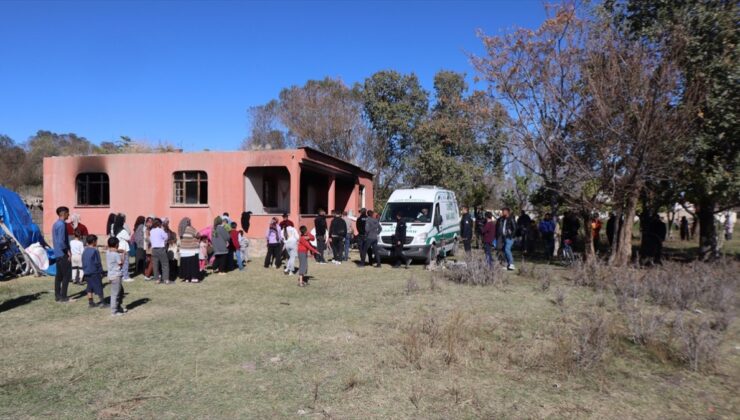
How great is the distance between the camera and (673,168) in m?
13.1

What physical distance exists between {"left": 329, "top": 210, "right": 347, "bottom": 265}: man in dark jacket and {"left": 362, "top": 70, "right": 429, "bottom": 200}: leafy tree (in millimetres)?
16014

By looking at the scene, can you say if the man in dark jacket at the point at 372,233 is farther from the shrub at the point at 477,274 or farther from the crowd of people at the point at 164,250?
the shrub at the point at 477,274

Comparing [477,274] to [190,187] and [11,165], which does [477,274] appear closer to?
[190,187]

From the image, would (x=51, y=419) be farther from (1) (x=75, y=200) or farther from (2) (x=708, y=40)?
(1) (x=75, y=200)

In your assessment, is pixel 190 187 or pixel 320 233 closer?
pixel 320 233

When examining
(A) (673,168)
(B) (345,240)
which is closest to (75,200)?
(B) (345,240)

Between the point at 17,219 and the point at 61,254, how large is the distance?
553 cm

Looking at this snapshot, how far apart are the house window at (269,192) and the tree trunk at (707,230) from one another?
15.1 m

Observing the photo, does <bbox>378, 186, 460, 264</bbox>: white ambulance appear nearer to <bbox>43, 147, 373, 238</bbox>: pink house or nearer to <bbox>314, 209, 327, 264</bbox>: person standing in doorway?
<bbox>314, 209, 327, 264</bbox>: person standing in doorway

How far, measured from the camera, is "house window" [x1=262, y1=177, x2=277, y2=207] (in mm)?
19969

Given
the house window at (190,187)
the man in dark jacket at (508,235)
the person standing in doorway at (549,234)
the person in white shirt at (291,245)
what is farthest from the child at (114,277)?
the person standing in doorway at (549,234)

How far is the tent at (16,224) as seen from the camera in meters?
12.2

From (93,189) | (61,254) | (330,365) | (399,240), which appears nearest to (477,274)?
(399,240)

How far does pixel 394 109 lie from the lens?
100 feet
